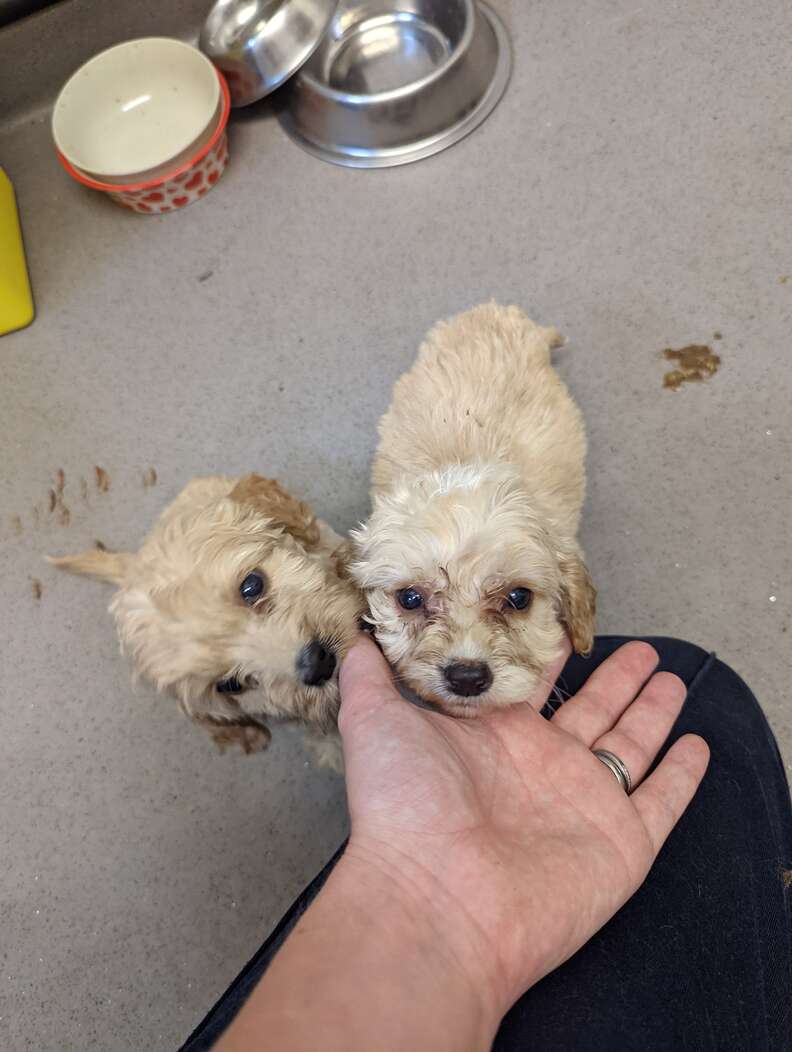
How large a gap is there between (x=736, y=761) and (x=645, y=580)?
1.93ft

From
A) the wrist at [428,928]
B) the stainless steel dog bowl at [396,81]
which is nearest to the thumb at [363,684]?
the wrist at [428,928]

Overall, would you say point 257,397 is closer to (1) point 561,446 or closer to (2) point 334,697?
(1) point 561,446

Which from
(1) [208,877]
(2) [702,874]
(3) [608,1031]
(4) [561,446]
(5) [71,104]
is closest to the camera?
(3) [608,1031]

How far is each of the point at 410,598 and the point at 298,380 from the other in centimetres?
108

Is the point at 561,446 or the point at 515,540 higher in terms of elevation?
the point at 515,540

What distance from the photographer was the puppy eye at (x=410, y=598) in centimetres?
120

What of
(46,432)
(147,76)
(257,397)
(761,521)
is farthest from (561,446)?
(147,76)

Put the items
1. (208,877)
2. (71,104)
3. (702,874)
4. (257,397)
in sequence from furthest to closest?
(71,104), (257,397), (208,877), (702,874)

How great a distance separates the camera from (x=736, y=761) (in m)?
1.19

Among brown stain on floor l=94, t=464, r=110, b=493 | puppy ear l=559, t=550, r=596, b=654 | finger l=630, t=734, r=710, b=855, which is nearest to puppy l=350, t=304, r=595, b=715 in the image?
puppy ear l=559, t=550, r=596, b=654

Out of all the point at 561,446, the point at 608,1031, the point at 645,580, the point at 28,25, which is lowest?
the point at 645,580

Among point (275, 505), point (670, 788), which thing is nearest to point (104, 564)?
point (275, 505)

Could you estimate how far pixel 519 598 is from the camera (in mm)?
1194

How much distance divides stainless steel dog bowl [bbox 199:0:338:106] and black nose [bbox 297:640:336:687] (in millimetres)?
1920
